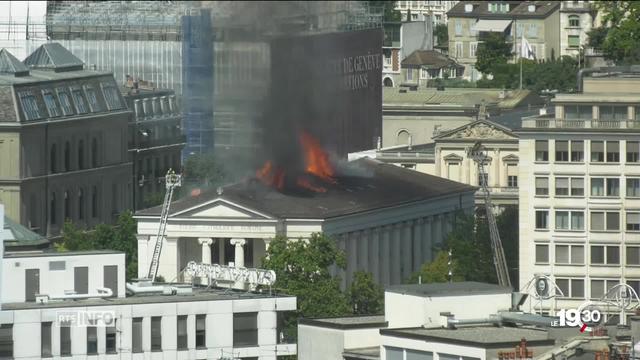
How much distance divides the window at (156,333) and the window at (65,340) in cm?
324

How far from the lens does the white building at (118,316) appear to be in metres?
158

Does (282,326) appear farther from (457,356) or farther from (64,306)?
(457,356)

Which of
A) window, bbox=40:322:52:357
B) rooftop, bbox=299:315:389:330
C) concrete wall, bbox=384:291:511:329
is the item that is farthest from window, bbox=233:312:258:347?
window, bbox=40:322:52:357

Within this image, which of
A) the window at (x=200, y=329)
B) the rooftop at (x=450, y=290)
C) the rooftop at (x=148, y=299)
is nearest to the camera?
the rooftop at (x=450, y=290)

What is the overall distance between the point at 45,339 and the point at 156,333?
179 inches

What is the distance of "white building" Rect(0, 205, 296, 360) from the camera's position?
158 meters

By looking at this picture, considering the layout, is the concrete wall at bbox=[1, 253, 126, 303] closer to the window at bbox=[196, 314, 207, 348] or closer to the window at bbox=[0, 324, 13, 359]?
the window at bbox=[0, 324, 13, 359]

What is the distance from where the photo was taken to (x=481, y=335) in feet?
484

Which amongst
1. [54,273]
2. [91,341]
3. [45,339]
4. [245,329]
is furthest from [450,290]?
[54,273]

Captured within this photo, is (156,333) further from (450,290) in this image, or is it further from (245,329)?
(450,290)

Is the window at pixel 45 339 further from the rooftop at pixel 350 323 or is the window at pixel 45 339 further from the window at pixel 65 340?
the rooftop at pixel 350 323

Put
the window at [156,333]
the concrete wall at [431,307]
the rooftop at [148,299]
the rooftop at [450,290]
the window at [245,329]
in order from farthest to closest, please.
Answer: the window at [245,329] < the window at [156,333] < the rooftop at [148,299] < the rooftop at [450,290] < the concrete wall at [431,307]

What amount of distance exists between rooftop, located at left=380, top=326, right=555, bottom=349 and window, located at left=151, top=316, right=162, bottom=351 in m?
13.1

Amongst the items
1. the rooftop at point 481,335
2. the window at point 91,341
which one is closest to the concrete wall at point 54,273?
the window at point 91,341
